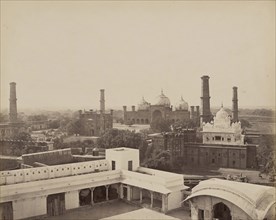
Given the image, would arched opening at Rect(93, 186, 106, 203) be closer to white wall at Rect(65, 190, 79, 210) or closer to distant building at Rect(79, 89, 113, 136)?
white wall at Rect(65, 190, 79, 210)

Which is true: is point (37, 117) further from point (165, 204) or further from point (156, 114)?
point (165, 204)

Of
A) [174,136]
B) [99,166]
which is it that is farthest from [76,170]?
[174,136]

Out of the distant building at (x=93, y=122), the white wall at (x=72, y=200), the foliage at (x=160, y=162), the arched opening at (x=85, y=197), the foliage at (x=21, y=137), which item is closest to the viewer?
the white wall at (x=72, y=200)

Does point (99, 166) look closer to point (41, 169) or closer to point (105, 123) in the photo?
point (41, 169)

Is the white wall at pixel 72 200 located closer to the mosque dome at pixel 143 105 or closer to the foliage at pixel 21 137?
the foliage at pixel 21 137

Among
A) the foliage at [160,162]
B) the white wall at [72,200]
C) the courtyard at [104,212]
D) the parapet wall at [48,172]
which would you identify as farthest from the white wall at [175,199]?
the foliage at [160,162]

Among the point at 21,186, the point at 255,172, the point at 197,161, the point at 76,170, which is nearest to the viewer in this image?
the point at 21,186
